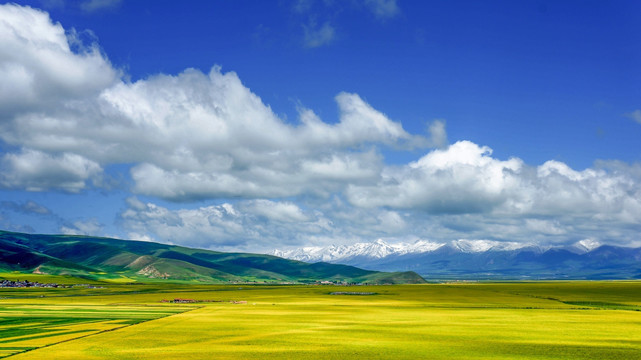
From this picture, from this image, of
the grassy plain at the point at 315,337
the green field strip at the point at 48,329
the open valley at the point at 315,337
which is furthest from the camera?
the green field strip at the point at 48,329

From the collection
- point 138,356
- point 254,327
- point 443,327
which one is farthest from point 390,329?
point 138,356

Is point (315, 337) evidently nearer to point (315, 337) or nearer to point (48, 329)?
point (315, 337)

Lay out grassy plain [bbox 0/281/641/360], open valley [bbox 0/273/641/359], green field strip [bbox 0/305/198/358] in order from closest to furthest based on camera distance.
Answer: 1. grassy plain [bbox 0/281/641/360]
2. open valley [bbox 0/273/641/359]
3. green field strip [bbox 0/305/198/358]

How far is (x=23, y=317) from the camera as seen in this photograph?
87938mm

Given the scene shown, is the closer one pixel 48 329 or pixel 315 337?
pixel 315 337

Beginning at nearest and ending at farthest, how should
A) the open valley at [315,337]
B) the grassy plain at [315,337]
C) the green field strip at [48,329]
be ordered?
the grassy plain at [315,337] < the open valley at [315,337] < the green field strip at [48,329]

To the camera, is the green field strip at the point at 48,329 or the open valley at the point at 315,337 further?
the green field strip at the point at 48,329

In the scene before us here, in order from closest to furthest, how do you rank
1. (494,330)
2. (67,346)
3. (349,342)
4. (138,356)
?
(138,356)
(67,346)
(349,342)
(494,330)

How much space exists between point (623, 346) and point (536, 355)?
1354 centimetres

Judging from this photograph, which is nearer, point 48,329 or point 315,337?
point 315,337

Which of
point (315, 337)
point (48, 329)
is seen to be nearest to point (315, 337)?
point (315, 337)

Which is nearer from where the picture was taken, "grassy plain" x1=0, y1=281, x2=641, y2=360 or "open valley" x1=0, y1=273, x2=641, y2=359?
"grassy plain" x1=0, y1=281, x2=641, y2=360

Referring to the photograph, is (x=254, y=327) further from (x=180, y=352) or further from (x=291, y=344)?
(x=180, y=352)

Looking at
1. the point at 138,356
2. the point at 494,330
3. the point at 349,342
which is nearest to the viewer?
the point at 138,356
